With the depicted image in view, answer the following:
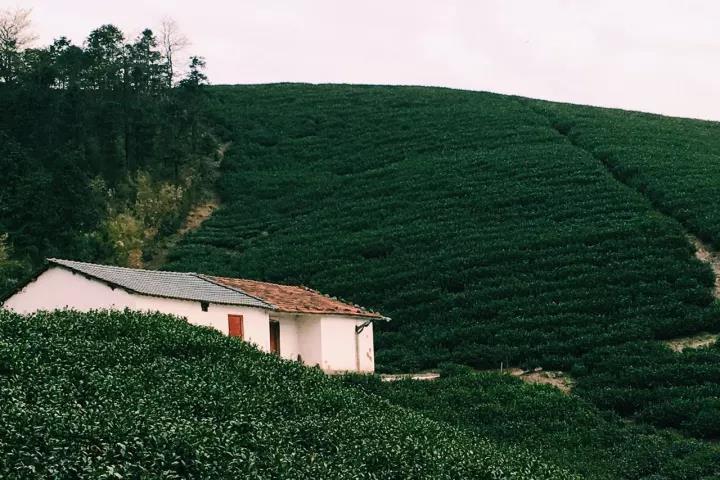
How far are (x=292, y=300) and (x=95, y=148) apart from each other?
28906 mm

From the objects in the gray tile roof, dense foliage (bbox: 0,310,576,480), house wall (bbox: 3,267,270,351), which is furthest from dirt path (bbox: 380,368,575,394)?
dense foliage (bbox: 0,310,576,480)

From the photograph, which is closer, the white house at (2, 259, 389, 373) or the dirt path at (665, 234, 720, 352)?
the white house at (2, 259, 389, 373)

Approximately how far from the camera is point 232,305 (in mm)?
32750

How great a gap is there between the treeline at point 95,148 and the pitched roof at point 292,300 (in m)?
9.75

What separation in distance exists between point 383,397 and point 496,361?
7.44 metres

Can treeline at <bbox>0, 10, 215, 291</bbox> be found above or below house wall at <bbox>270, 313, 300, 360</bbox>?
above

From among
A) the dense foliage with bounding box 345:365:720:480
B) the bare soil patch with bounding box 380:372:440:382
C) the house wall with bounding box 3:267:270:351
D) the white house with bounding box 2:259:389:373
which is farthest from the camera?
the bare soil patch with bounding box 380:372:440:382

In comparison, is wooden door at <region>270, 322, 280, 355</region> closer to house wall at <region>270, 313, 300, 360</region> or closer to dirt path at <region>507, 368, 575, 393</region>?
house wall at <region>270, 313, 300, 360</region>

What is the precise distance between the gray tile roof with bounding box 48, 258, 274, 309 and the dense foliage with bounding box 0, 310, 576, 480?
7.38 feet

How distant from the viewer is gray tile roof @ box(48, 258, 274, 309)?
102 ft

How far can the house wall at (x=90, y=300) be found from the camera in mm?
30797

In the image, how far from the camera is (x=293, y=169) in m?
70.1

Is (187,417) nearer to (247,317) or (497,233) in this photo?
(247,317)

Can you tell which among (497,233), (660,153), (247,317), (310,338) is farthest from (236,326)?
(660,153)
